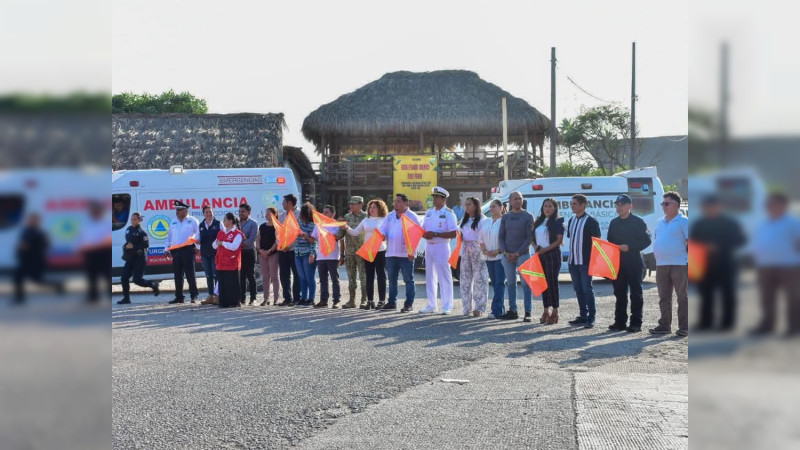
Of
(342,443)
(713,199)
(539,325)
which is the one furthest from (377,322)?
(713,199)

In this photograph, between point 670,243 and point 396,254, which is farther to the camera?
point 396,254

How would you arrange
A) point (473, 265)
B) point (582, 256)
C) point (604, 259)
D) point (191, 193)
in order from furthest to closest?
point (191, 193)
point (473, 265)
point (582, 256)
point (604, 259)

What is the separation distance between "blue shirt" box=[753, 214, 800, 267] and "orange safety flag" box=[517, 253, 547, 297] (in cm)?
1122

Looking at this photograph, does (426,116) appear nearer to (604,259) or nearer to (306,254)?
(306,254)

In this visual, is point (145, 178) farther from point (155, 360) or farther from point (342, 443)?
point (342, 443)

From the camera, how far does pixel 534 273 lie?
12461mm

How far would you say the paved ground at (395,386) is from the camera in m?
5.93

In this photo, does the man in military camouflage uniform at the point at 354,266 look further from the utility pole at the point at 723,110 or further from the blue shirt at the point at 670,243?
the utility pole at the point at 723,110

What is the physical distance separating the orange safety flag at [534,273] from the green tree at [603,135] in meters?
30.8

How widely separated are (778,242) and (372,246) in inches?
524

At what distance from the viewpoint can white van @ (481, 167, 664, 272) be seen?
18609mm

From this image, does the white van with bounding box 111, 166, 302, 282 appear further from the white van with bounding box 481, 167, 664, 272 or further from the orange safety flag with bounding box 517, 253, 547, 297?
the orange safety flag with bounding box 517, 253, 547, 297

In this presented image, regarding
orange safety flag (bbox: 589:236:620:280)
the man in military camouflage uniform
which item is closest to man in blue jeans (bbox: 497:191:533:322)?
orange safety flag (bbox: 589:236:620:280)

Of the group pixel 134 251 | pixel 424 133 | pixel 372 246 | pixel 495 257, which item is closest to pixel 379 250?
pixel 372 246
